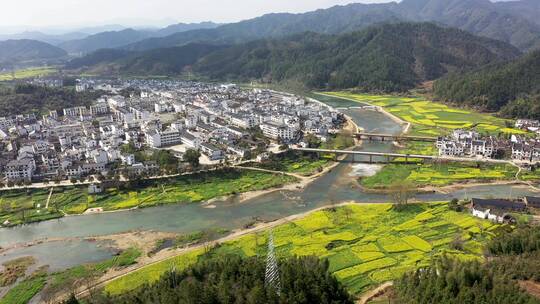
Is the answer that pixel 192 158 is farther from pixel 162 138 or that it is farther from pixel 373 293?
pixel 373 293

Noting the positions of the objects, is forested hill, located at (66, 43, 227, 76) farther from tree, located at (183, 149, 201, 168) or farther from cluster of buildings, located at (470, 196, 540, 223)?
cluster of buildings, located at (470, 196, 540, 223)

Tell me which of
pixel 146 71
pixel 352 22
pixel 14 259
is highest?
pixel 352 22

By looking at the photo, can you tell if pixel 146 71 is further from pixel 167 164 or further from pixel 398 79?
pixel 167 164

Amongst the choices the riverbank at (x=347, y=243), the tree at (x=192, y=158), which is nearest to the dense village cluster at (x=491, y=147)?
the riverbank at (x=347, y=243)

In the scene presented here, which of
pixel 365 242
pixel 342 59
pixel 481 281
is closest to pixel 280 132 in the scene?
pixel 365 242

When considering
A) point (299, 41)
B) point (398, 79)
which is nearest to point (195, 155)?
point (398, 79)
